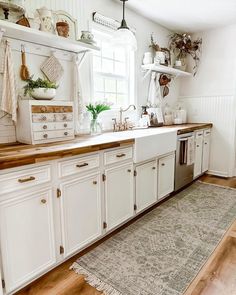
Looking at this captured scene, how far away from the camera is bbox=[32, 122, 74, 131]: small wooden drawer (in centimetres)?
186

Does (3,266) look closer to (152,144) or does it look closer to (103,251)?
(103,251)

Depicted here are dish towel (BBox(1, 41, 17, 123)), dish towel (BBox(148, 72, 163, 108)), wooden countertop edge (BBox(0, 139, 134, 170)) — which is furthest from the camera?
dish towel (BBox(148, 72, 163, 108))

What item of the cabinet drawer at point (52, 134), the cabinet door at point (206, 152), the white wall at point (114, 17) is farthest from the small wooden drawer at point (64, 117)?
A: the cabinet door at point (206, 152)

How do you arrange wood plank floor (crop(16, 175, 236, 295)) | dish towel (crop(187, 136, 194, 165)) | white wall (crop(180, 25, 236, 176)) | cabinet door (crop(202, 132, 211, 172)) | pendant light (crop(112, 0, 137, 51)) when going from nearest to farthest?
wood plank floor (crop(16, 175, 236, 295)), pendant light (crop(112, 0, 137, 51)), dish towel (crop(187, 136, 194, 165)), white wall (crop(180, 25, 236, 176)), cabinet door (crop(202, 132, 211, 172))

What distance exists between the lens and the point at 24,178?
1416 millimetres

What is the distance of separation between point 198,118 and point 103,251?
316cm

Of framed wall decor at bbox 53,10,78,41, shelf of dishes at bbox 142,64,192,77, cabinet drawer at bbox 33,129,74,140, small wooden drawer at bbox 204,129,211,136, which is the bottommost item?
small wooden drawer at bbox 204,129,211,136

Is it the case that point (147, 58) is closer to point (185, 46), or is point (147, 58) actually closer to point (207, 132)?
point (185, 46)

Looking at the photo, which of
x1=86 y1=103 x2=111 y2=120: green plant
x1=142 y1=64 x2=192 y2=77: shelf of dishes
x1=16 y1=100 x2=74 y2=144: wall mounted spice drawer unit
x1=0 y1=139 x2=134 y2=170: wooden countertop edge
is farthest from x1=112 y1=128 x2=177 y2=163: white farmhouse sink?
x1=142 y1=64 x2=192 y2=77: shelf of dishes

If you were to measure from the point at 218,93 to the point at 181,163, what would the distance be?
5.33 ft

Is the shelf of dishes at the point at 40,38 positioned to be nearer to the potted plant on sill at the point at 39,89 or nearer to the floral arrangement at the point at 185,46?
the potted plant on sill at the point at 39,89

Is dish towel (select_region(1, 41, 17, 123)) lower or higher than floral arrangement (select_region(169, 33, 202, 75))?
lower

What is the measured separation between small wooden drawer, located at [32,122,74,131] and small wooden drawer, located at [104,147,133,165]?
0.45 m

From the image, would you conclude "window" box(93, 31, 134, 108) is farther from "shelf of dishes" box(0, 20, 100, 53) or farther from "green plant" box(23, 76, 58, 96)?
"green plant" box(23, 76, 58, 96)
